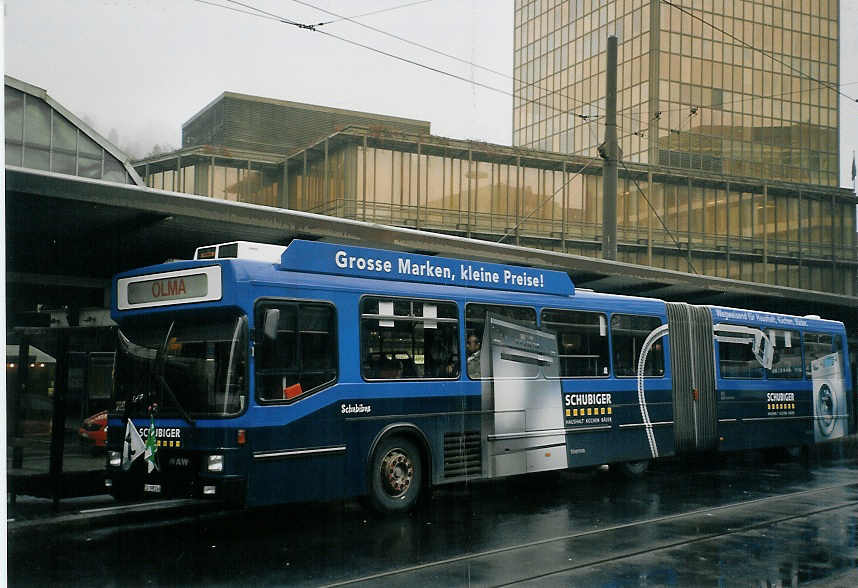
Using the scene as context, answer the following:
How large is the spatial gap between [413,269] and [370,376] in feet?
5.32

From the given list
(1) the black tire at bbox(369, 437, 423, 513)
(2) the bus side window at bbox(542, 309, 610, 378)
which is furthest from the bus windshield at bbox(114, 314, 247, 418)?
(2) the bus side window at bbox(542, 309, 610, 378)

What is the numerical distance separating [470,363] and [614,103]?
460 inches

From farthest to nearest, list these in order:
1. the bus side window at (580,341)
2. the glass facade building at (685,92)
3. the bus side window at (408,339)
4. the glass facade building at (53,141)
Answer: the glass facade building at (685,92), the glass facade building at (53,141), the bus side window at (580,341), the bus side window at (408,339)

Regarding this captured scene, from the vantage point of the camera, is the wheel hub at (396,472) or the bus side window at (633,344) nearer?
the wheel hub at (396,472)

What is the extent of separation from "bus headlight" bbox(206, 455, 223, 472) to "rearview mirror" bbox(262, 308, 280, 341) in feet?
4.28

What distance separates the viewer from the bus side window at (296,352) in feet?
32.6

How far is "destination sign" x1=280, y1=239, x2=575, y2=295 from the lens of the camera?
10789 mm

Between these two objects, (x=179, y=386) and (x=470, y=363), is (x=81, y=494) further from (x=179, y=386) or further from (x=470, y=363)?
(x=470, y=363)

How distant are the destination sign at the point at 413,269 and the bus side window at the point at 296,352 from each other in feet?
1.72

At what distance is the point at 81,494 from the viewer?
12695 mm

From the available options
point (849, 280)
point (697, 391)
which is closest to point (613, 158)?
point (697, 391)

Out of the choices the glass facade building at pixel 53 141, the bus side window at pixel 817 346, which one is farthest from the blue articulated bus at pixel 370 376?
the glass facade building at pixel 53 141

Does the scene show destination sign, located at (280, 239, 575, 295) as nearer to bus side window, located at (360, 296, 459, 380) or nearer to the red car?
bus side window, located at (360, 296, 459, 380)

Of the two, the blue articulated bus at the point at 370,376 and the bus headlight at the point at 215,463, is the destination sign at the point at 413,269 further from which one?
the bus headlight at the point at 215,463
